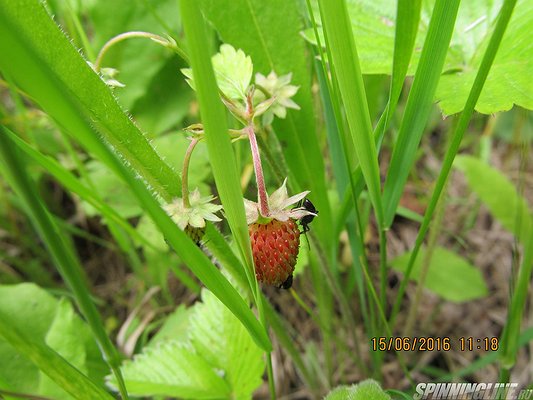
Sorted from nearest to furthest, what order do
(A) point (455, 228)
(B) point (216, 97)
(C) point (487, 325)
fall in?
(B) point (216, 97)
(C) point (487, 325)
(A) point (455, 228)

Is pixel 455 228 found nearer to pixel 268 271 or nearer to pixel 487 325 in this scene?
pixel 487 325

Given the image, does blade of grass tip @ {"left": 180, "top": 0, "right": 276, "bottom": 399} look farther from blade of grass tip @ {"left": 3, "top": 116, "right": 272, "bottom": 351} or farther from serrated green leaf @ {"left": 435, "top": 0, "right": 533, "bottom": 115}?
serrated green leaf @ {"left": 435, "top": 0, "right": 533, "bottom": 115}

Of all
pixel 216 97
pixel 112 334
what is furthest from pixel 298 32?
pixel 112 334

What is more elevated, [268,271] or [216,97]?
[216,97]

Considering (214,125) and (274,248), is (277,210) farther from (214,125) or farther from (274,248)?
(214,125)

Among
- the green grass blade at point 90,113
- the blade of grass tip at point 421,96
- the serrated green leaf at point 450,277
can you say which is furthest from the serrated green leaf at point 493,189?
the green grass blade at point 90,113

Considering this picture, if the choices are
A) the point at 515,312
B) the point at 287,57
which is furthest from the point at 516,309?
the point at 287,57

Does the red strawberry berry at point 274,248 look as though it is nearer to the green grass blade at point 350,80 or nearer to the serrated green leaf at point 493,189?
the green grass blade at point 350,80
